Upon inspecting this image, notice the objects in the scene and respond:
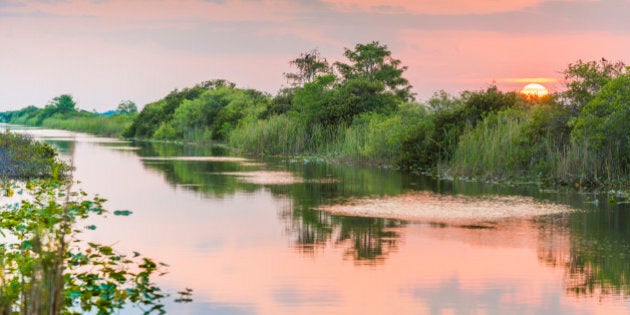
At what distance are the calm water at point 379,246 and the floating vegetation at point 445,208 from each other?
43 mm

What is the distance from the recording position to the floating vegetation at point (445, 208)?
17.8 meters

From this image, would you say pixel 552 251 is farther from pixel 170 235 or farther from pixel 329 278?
pixel 170 235

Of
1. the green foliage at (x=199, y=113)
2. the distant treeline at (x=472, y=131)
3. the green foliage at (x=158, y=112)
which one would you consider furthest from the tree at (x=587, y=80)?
the green foliage at (x=158, y=112)

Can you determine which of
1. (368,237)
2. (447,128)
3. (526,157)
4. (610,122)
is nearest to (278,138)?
(447,128)

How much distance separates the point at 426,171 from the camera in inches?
1212

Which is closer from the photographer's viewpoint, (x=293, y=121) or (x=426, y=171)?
(x=426, y=171)

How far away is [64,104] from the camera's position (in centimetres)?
15788

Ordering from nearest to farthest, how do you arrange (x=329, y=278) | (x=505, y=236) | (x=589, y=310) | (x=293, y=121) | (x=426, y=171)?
(x=589, y=310) → (x=329, y=278) → (x=505, y=236) → (x=426, y=171) → (x=293, y=121)

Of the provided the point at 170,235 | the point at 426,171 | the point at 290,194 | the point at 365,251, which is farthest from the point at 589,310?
the point at 426,171

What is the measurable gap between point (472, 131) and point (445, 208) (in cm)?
1107

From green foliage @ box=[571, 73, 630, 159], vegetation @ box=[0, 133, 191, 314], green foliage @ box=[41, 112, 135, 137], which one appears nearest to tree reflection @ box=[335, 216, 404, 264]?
vegetation @ box=[0, 133, 191, 314]

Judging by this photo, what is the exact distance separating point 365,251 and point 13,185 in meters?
12.9

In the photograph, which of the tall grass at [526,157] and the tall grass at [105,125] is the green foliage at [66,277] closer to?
the tall grass at [526,157]

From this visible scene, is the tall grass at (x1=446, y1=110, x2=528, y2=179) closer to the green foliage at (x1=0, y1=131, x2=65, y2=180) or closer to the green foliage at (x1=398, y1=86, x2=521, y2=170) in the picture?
the green foliage at (x1=398, y1=86, x2=521, y2=170)
